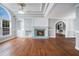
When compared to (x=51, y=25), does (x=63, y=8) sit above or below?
above

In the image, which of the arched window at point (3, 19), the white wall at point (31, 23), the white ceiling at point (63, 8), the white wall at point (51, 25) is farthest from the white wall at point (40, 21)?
the arched window at point (3, 19)

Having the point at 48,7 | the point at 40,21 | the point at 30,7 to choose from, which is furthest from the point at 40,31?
the point at 48,7

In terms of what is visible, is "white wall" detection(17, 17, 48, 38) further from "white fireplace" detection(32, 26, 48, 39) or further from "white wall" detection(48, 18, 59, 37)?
"white wall" detection(48, 18, 59, 37)

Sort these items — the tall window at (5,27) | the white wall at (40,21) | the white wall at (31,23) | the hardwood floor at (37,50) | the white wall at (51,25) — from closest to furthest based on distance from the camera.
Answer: the hardwood floor at (37,50) < the tall window at (5,27) < the white wall at (31,23) < the white wall at (40,21) < the white wall at (51,25)

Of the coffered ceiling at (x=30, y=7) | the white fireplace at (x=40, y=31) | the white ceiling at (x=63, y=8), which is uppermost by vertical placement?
the coffered ceiling at (x=30, y=7)

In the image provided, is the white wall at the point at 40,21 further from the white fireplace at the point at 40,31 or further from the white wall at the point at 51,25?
the white wall at the point at 51,25

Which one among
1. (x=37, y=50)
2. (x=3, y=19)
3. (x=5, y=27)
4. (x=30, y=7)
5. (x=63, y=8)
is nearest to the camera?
(x=37, y=50)

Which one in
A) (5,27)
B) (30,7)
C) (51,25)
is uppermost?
(30,7)

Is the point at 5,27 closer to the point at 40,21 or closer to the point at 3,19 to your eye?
the point at 3,19

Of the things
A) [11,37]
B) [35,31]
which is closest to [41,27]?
[35,31]

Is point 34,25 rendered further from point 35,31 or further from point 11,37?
point 11,37

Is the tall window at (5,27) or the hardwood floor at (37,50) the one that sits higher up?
the tall window at (5,27)

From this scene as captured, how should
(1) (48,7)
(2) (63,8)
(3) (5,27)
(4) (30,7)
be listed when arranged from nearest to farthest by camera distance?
(1) (48,7) → (2) (63,8) → (3) (5,27) → (4) (30,7)

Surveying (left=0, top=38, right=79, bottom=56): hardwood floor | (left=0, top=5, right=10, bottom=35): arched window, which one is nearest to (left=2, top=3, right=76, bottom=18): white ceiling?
(left=0, top=5, right=10, bottom=35): arched window
